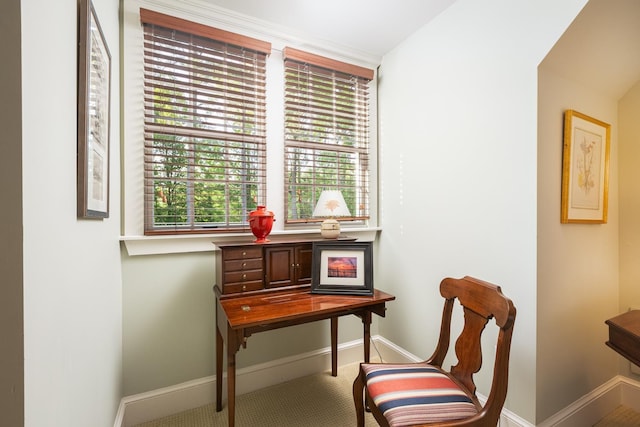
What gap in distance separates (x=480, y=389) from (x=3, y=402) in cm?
216

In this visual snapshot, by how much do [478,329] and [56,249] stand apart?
164 cm

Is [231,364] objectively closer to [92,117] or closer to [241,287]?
[241,287]

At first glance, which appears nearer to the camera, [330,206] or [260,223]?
[260,223]

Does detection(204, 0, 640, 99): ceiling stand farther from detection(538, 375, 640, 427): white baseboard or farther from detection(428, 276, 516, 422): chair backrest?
detection(538, 375, 640, 427): white baseboard

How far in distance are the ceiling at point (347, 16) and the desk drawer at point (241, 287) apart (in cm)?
180

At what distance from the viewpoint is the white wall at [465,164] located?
1.57m

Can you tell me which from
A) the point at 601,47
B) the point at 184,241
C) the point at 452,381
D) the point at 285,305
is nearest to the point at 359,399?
the point at 452,381

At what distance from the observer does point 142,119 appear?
6.03 ft

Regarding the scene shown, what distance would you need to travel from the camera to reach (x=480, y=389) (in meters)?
1.84

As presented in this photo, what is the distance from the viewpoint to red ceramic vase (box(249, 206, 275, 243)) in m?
1.95

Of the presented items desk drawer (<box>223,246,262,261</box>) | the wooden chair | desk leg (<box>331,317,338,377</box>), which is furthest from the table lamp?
the wooden chair

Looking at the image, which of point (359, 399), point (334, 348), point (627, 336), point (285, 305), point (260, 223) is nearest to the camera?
point (627, 336)

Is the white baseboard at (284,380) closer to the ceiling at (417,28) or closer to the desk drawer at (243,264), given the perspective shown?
the desk drawer at (243,264)

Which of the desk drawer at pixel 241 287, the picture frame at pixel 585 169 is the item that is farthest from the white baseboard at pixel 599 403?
the desk drawer at pixel 241 287
